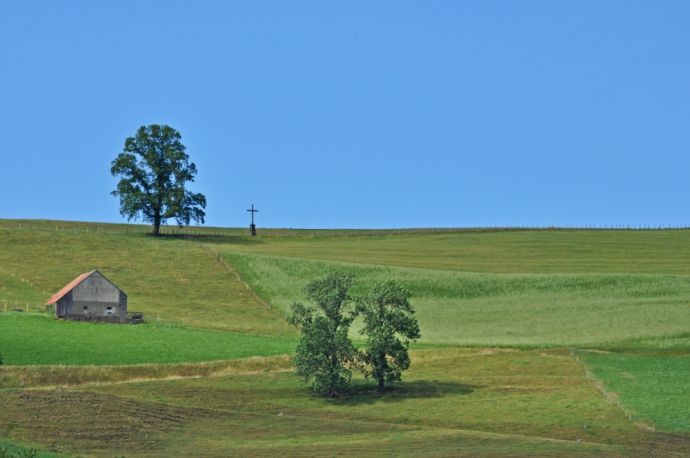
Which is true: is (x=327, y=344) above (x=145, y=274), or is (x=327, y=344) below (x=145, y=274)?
below

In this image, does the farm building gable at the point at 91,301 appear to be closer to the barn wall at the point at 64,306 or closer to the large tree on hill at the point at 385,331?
the barn wall at the point at 64,306

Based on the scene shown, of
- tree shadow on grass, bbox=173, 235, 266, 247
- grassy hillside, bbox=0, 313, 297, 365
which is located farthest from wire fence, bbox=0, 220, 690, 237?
grassy hillside, bbox=0, 313, 297, 365

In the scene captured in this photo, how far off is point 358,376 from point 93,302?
2763 cm

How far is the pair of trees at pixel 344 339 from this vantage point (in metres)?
50.5

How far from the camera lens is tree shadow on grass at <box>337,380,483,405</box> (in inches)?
1918

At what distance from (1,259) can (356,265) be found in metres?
36.3

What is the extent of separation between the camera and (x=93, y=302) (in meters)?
74.5

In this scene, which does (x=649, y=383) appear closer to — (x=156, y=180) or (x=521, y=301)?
(x=521, y=301)

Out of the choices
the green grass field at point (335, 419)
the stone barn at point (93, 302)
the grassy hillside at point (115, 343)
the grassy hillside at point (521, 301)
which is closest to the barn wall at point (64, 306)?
the stone barn at point (93, 302)

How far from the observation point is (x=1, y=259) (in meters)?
95.6

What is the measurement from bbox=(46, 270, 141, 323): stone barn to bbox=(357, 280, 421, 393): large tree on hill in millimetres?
25824

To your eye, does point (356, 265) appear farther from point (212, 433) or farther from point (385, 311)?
point (212, 433)

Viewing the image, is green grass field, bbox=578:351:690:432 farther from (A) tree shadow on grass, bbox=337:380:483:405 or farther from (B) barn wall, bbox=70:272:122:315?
(B) barn wall, bbox=70:272:122:315

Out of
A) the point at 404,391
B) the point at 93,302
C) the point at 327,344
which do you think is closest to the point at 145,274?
the point at 93,302
